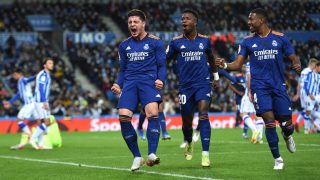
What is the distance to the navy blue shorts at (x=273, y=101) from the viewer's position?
1181 centimetres

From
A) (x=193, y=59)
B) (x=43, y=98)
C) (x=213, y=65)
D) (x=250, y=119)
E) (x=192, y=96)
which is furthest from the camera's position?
(x=250, y=119)

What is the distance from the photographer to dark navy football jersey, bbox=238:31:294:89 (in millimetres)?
11844

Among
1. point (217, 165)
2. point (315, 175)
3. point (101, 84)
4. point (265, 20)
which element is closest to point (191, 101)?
point (217, 165)

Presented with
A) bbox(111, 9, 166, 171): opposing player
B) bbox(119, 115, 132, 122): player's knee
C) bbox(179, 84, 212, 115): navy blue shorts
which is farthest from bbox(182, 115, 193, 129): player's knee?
bbox(119, 115, 132, 122): player's knee

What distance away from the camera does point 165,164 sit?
520 inches

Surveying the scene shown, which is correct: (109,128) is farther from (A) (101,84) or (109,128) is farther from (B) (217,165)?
(B) (217,165)

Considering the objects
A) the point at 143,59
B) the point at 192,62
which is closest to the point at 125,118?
the point at 143,59

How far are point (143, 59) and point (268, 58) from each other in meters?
2.04

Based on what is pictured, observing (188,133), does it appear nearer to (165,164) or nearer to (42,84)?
(165,164)

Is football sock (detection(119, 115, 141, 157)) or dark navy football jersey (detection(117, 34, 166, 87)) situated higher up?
dark navy football jersey (detection(117, 34, 166, 87))

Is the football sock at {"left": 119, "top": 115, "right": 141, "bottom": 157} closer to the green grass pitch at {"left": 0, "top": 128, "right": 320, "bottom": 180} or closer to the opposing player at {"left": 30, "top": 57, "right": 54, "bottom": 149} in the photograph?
the green grass pitch at {"left": 0, "top": 128, "right": 320, "bottom": 180}

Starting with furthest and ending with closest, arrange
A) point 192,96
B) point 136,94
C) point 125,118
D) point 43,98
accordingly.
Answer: point 43,98 → point 192,96 → point 136,94 → point 125,118

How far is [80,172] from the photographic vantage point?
11.9 m

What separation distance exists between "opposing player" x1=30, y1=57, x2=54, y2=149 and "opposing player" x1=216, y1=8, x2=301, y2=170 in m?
8.24
